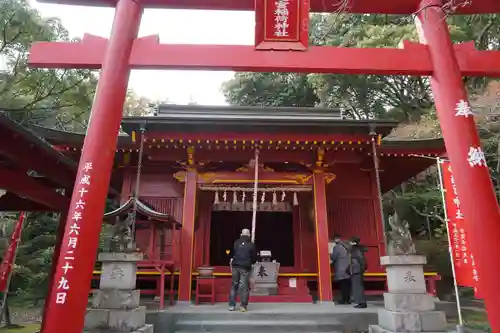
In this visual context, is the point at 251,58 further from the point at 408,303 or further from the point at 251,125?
the point at 408,303

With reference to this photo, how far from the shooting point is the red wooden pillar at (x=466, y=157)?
3654mm

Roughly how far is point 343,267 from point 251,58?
5.59 meters

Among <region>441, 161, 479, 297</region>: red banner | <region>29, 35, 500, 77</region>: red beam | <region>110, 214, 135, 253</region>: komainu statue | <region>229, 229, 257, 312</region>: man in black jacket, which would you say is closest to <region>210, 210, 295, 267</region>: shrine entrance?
<region>229, 229, 257, 312</region>: man in black jacket

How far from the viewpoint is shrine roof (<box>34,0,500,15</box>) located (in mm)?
5012

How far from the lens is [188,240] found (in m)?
8.51

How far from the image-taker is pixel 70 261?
11.7ft

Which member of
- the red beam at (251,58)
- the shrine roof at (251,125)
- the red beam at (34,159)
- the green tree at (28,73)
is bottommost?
the red beam at (34,159)

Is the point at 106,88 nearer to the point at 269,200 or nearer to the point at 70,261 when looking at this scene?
the point at 70,261

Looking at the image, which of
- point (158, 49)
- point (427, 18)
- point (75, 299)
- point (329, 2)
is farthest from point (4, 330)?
point (427, 18)

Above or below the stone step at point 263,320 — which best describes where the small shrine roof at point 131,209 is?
above

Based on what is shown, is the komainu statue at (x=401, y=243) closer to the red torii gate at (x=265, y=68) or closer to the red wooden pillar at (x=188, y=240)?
the red torii gate at (x=265, y=68)

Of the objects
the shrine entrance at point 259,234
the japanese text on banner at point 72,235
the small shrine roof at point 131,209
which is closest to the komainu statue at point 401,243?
the small shrine roof at point 131,209

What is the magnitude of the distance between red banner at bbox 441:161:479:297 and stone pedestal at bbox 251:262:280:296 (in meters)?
4.26

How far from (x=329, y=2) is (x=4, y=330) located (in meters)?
8.88
